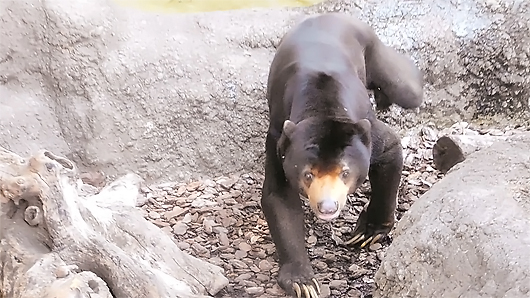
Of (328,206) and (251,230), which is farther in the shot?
(251,230)

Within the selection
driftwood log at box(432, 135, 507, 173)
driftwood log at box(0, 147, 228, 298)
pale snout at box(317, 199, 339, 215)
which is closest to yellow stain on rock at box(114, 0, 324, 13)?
driftwood log at box(432, 135, 507, 173)

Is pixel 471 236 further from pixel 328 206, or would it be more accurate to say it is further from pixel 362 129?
pixel 362 129

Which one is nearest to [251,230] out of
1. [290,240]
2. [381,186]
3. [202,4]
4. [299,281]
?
[290,240]

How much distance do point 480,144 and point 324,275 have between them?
969 millimetres

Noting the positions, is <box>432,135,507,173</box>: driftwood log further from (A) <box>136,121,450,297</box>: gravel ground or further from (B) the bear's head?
(B) the bear's head

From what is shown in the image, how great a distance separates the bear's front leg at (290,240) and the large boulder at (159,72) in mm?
992

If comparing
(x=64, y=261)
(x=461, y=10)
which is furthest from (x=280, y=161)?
(x=461, y=10)

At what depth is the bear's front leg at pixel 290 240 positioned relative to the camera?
3.13 m

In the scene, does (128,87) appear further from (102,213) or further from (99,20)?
(102,213)

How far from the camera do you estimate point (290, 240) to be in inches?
126

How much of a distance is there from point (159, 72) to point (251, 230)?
1117mm

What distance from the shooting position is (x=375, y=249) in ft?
11.5

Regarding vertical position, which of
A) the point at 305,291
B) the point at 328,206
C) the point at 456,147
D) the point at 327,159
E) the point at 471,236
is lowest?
the point at 305,291

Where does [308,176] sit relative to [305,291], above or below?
above
